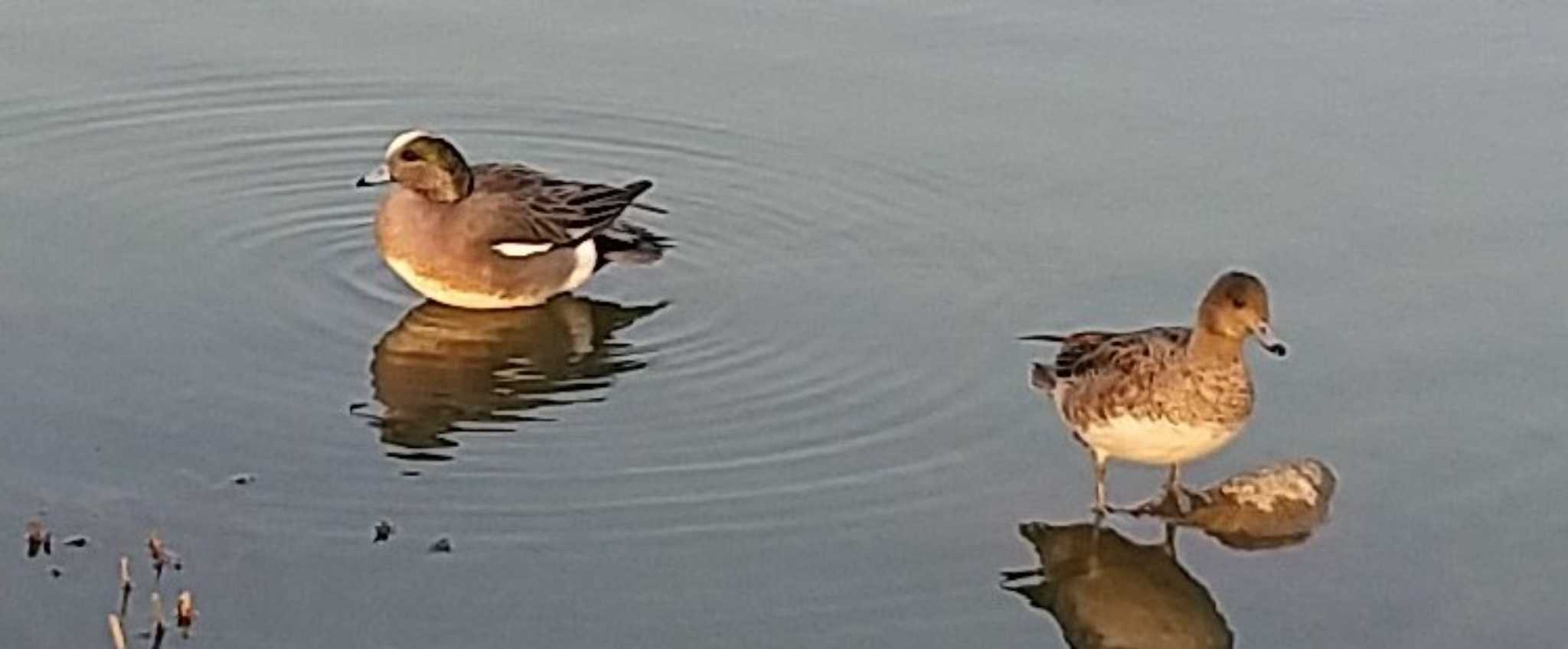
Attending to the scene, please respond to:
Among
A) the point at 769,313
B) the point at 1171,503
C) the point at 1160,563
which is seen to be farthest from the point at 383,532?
the point at 769,313

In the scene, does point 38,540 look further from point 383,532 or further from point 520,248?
point 520,248

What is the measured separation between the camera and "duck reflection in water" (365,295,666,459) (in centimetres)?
837

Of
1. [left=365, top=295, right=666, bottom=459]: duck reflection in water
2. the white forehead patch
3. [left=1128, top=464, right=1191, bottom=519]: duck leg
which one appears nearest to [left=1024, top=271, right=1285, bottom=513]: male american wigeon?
[left=1128, top=464, right=1191, bottom=519]: duck leg

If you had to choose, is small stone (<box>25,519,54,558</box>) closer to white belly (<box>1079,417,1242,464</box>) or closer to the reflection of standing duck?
the reflection of standing duck

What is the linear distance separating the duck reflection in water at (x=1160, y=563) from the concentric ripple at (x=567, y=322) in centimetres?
44

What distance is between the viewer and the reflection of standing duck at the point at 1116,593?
7.14 m

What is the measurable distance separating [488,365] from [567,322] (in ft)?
1.90

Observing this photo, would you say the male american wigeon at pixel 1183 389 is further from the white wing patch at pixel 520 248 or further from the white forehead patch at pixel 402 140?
the white forehead patch at pixel 402 140

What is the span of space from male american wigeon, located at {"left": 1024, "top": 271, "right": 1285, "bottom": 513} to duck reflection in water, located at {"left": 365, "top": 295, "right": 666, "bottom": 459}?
1.55 m

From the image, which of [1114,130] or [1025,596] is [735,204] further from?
[1025,596]

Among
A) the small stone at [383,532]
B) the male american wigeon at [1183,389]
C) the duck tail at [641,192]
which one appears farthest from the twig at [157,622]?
the duck tail at [641,192]

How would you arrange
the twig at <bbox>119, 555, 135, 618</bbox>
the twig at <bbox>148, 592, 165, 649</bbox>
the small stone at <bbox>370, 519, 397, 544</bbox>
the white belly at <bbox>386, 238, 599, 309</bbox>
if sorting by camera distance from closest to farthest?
1. the twig at <bbox>148, 592, 165, 649</bbox>
2. the twig at <bbox>119, 555, 135, 618</bbox>
3. the small stone at <bbox>370, 519, 397, 544</bbox>
4. the white belly at <bbox>386, 238, 599, 309</bbox>

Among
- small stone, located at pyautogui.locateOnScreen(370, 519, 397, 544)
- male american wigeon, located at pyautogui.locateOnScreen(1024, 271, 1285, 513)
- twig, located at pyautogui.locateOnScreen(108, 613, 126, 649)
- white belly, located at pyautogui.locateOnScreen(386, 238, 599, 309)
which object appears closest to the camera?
twig, located at pyautogui.locateOnScreen(108, 613, 126, 649)

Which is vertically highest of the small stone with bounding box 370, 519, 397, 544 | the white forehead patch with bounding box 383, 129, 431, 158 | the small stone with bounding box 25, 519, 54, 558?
the white forehead patch with bounding box 383, 129, 431, 158
